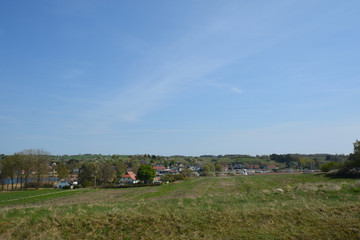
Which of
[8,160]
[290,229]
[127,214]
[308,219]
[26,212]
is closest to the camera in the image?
[290,229]

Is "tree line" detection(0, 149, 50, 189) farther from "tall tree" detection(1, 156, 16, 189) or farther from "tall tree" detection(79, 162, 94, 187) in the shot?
"tall tree" detection(79, 162, 94, 187)

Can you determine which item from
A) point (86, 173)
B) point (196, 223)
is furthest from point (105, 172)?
point (196, 223)

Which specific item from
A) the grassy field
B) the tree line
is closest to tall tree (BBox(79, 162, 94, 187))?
the tree line

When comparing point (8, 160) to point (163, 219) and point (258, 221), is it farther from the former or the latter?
point (258, 221)

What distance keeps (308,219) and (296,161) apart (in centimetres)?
20325

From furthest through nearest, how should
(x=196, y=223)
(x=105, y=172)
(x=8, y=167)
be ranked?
1. (x=105, y=172)
2. (x=8, y=167)
3. (x=196, y=223)

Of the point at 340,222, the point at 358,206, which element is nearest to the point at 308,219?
the point at 340,222

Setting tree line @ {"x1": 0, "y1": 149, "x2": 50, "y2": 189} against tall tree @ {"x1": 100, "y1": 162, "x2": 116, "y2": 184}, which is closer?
tree line @ {"x1": 0, "y1": 149, "x2": 50, "y2": 189}

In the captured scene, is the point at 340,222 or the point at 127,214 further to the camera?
the point at 127,214

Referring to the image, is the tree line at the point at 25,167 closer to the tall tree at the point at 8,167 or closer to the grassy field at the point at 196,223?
the tall tree at the point at 8,167

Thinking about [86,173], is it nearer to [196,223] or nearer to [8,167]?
[8,167]

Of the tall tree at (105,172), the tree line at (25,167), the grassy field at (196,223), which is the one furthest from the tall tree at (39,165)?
the grassy field at (196,223)

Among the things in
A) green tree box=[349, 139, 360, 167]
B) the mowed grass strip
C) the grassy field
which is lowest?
the mowed grass strip

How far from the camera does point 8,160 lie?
7119cm
